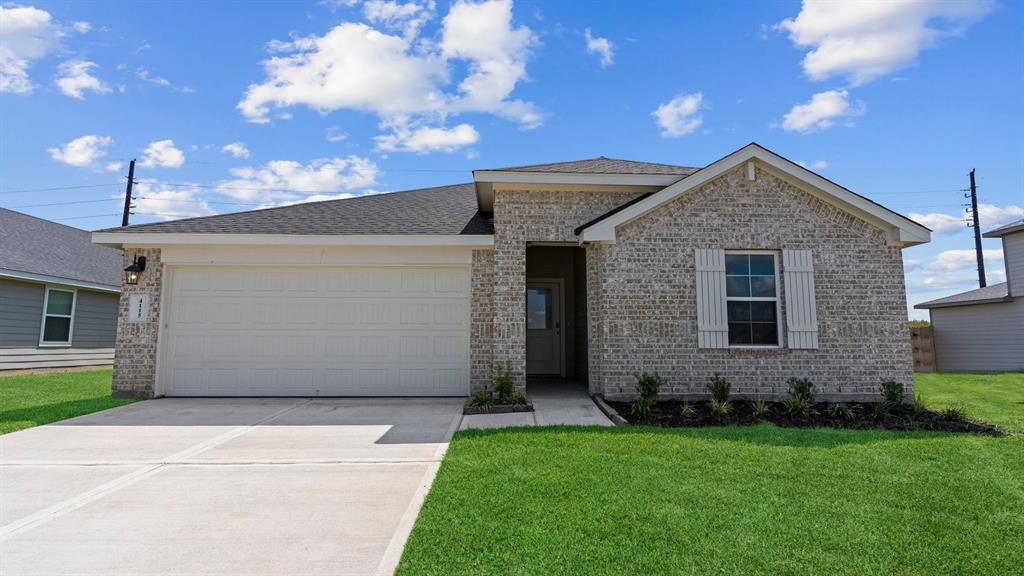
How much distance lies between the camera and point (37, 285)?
13.5 meters

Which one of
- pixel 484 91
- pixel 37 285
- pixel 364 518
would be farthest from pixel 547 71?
pixel 37 285

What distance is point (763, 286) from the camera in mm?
8453

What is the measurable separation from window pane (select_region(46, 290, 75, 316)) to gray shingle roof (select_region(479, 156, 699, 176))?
1393 centimetres

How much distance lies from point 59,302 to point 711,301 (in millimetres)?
17439

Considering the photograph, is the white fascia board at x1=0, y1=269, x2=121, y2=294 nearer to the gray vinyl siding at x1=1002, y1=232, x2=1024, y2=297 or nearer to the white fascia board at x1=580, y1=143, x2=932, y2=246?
the white fascia board at x1=580, y1=143, x2=932, y2=246

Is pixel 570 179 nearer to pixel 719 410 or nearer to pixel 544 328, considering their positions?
pixel 719 410

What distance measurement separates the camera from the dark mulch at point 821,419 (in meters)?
6.71

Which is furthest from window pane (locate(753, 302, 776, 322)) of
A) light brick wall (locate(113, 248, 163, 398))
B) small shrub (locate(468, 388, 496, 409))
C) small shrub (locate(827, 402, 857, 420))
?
light brick wall (locate(113, 248, 163, 398))

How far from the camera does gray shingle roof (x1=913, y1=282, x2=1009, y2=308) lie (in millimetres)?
16188

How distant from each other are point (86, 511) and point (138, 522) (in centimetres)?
61

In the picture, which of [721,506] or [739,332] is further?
[739,332]

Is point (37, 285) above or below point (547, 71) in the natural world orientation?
below

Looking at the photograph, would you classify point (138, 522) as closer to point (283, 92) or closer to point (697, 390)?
point (697, 390)

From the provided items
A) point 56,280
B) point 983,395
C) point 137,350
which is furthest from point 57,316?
point 983,395
